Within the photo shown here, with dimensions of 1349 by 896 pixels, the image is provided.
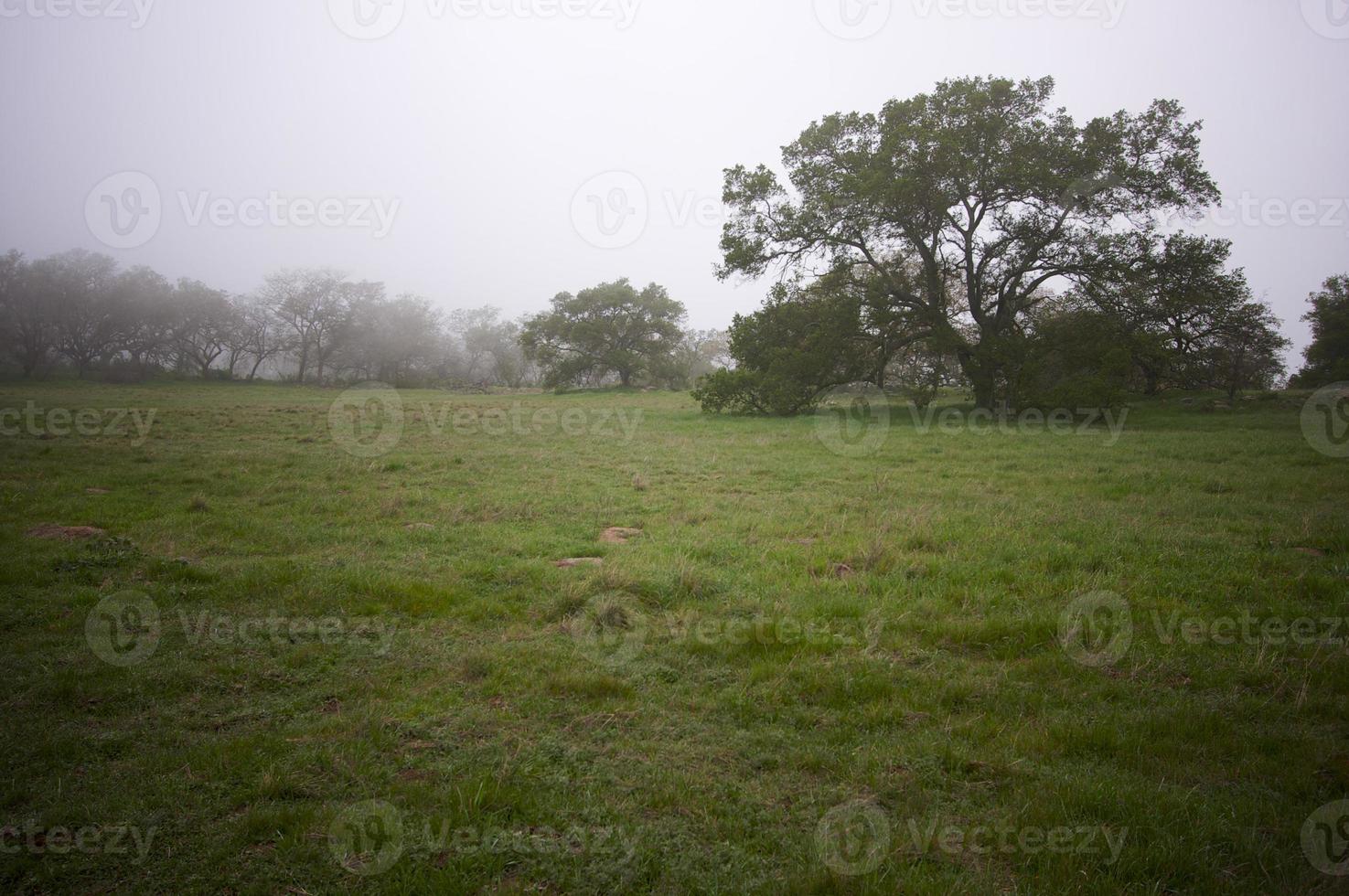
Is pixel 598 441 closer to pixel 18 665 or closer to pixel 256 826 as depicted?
pixel 18 665

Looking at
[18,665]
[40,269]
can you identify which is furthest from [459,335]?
[18,665]

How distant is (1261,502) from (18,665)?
15622mm

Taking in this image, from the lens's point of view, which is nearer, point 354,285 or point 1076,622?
point 1076,622

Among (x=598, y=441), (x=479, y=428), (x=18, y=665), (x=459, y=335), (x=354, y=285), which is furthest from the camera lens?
(x=459, y=335)

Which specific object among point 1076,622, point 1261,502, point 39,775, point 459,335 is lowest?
point 39,775

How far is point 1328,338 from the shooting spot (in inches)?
1118

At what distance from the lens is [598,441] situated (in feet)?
61.4
